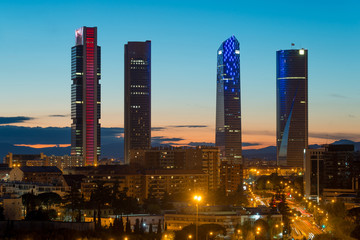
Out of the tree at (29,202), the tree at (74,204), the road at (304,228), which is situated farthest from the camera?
the tree at (74,204)

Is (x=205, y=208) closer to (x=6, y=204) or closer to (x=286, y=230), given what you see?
(x=286, y=230)

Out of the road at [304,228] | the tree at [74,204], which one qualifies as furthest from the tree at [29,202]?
the road at [304,228]

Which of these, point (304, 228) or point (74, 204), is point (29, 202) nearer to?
point (74, 204)

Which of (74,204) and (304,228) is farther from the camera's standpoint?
(74,204)

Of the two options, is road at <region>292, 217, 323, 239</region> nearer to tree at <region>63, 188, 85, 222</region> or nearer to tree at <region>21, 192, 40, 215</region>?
tree at <region>63, 188, 85, 222</region>

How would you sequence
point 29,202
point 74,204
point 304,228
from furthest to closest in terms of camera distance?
point 74,204 → point 304,228 → point 29,202

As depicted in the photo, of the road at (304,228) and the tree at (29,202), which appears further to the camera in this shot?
the road at (304,228)

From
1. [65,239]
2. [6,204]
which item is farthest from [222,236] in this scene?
[65,239]

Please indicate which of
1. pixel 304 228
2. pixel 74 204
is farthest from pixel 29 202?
pixel 304 228

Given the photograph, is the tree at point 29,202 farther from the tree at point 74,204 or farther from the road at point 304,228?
the road at point 304,228

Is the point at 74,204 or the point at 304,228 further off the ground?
the point at 74,204

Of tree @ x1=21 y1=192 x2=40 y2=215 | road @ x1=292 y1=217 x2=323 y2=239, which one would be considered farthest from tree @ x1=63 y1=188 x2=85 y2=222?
road @ x1=292 y1=217 x2=323 y2=239

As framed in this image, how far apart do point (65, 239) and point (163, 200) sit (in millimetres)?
83096

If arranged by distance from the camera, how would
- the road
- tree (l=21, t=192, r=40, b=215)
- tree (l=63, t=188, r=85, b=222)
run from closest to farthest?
tree (l=21, t=192, r=40, b=215)
the road
tree (l=63, t=188, r=85, b=222)
